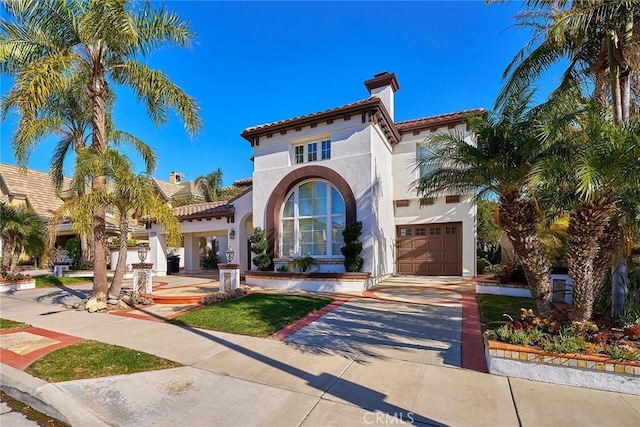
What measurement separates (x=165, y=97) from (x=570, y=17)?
11052 millimetres

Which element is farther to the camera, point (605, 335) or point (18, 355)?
point (18, 355)

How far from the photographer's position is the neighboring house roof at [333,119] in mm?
12828

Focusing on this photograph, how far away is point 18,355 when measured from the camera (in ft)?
19.0

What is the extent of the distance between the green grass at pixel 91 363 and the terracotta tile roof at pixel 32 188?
2892 centimetres

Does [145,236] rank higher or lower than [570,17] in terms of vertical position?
lower

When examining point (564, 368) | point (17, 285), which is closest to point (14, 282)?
point (17, 285)

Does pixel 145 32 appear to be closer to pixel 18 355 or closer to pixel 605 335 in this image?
pixel 18 355

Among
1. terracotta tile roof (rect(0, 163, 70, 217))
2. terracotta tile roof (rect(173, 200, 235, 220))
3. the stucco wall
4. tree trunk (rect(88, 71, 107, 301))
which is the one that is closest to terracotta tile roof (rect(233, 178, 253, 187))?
terracotta tile roof (rect(173, 200, 235, 220))

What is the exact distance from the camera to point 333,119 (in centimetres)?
1364

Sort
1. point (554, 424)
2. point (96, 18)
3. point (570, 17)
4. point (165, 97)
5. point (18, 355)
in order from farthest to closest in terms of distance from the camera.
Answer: point (165, 97)
point (96, 18)
point (570, 17)
point (18, 355)
point (554, 424)

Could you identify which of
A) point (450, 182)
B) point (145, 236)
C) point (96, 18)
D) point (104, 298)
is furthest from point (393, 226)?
point (145, 236)

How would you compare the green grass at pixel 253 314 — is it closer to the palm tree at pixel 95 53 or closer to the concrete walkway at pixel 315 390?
the concrete walkway at pixel 315 390

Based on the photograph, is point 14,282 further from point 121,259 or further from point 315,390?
point 315,390

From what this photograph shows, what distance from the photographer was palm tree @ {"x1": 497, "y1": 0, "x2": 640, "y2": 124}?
260 inches
